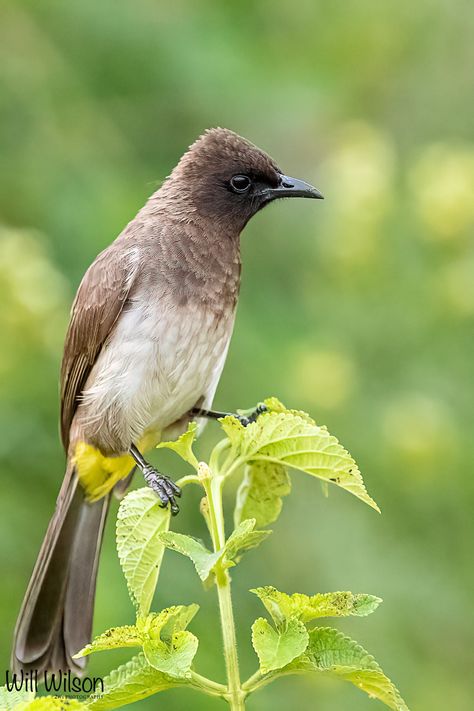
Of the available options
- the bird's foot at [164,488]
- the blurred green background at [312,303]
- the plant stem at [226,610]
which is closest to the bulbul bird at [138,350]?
the blurred green background at [312,303]

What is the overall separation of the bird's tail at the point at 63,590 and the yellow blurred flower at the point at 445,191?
177cm

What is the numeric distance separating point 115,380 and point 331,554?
1.26 m

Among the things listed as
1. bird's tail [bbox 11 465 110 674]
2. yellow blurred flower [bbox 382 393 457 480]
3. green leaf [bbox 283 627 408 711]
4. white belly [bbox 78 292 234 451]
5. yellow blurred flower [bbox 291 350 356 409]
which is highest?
yellow blurred flower [bbox 291 350 356 409]

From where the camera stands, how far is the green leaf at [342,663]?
5.88ft

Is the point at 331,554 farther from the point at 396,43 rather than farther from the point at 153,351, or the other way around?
the point at 396,43

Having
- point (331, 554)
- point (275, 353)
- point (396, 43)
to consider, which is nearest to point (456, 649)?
point (331, 554)

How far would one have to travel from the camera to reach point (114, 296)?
362 cm

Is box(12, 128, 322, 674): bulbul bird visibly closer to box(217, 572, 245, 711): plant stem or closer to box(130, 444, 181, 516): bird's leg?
box(130, 444, 181, 516): bird's leg

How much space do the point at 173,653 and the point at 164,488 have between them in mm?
803

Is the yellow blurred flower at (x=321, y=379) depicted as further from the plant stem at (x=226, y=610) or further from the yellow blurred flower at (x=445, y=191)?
the plant stem at (x=226, y=610)

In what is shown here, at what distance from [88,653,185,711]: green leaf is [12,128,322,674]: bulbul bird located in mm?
1533

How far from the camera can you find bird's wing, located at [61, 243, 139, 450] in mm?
3627

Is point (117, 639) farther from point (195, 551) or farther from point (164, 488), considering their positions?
point (164, 488)

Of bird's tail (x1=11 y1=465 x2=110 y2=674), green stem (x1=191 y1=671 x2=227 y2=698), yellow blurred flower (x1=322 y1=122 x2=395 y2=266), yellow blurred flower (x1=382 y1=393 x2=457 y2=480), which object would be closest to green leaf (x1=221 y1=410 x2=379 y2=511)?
green stem (x1=191 y1=671 x2=227 y2=698)
